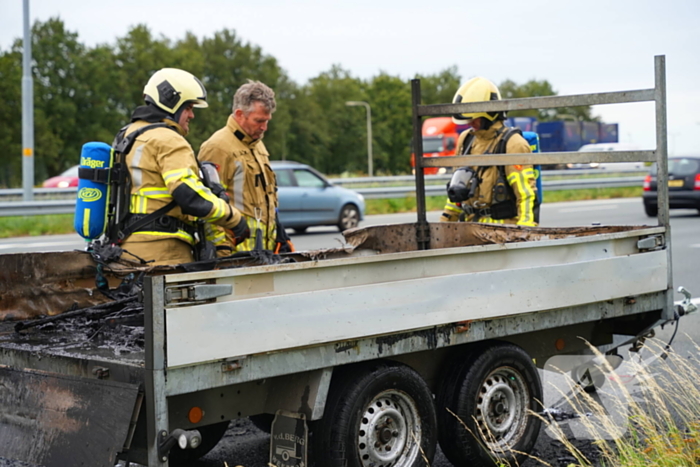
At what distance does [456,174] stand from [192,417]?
3712 mm

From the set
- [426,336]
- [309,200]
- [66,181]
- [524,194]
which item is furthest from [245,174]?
[66,181]

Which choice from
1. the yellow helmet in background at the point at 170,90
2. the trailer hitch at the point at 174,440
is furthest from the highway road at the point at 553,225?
the yellow helmet in background at the point at 170,90

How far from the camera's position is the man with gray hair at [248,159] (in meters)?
5.85

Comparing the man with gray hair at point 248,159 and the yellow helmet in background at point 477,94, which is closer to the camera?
the man with gray hair at point 248,159

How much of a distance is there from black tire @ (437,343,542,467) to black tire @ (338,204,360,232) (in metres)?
14.7

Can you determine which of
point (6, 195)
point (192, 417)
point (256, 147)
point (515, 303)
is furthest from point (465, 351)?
point (6, 195)

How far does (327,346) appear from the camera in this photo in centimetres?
369

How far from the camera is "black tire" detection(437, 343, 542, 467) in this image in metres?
4.39

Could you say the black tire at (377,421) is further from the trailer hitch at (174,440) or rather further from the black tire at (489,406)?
the trailer hitch at (174,440)

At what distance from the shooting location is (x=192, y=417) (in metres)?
3.43

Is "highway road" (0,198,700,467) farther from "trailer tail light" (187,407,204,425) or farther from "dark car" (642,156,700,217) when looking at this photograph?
"trailer tail light" (187,407,204,425)

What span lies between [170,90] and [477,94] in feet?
8.14

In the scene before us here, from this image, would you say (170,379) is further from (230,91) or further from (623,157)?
(230,91)

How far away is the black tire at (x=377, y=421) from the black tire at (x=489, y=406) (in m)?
0.24
